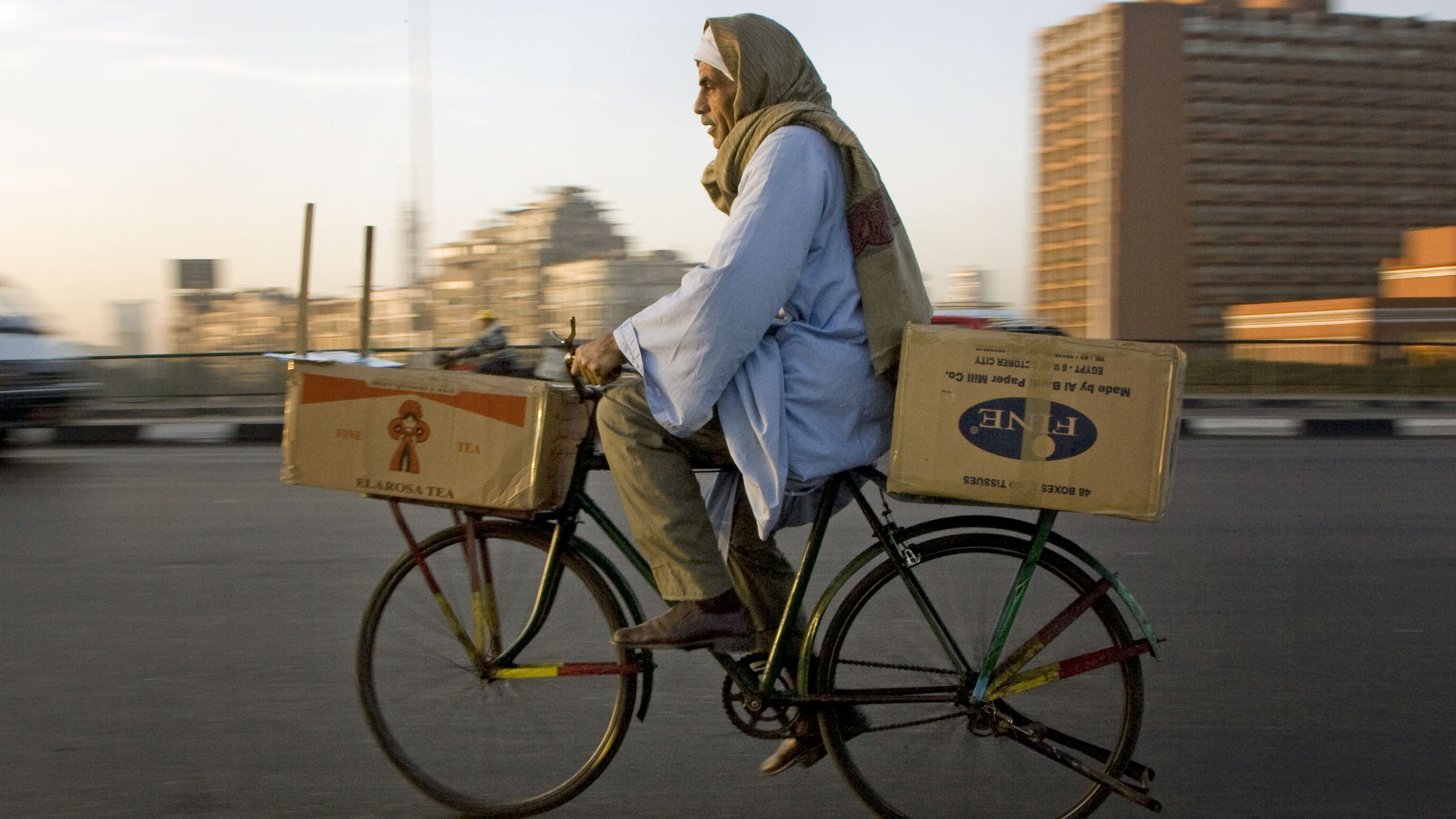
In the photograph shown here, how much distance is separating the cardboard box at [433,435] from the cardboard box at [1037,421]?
0.75 meters

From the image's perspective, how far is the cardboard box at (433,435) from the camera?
9.23ft

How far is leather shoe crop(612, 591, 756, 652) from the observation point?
9.12ft

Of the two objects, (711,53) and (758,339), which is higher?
(711,53)

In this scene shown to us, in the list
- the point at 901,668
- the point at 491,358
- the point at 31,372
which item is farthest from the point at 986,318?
the point at 901,668

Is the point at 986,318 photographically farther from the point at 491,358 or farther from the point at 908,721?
the point at 908,721

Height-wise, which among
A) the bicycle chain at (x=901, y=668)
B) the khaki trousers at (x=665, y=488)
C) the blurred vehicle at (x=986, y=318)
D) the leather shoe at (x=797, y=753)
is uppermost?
the blurred vehicle at (x=986, y=318)

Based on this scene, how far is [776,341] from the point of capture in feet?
8.68

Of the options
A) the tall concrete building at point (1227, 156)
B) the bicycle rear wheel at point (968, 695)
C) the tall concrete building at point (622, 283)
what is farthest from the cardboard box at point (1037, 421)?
the tall concrete building at point (1227, 156)

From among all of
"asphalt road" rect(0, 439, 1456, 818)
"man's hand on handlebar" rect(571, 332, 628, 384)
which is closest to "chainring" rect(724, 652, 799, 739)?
"asphalt road" rect(0, 439, 1456, 818)

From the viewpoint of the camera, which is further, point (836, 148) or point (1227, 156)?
point (1227, 156)

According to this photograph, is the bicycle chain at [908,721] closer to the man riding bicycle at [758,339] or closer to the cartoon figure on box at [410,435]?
the man riding bicycle at [758,339]

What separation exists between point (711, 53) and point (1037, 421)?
99 cm

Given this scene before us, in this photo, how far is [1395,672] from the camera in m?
4.21

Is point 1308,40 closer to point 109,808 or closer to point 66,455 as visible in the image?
Result: point 66,455
